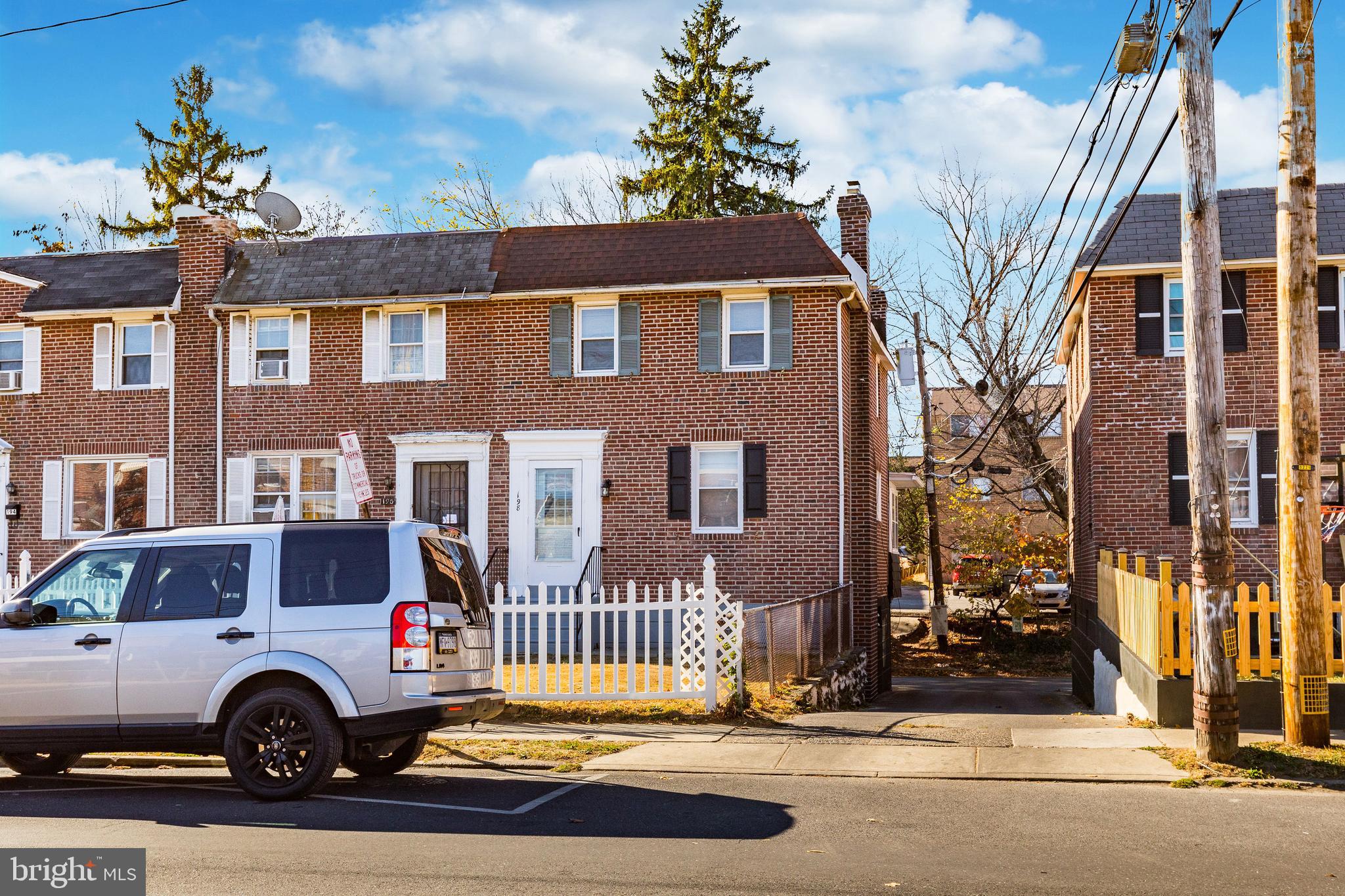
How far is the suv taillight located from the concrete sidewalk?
225 cm

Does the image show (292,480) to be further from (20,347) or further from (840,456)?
(840,456)

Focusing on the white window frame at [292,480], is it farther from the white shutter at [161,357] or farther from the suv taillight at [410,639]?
the suv taillight at [410,639]

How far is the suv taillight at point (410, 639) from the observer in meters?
9.11

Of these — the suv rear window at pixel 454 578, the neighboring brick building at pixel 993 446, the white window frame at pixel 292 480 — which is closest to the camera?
the suv rear window at pixel 454 578

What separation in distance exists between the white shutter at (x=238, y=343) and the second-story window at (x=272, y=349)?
6.3 inches

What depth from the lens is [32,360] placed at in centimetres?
2425

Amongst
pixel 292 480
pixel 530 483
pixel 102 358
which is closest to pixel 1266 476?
pixel 530 483

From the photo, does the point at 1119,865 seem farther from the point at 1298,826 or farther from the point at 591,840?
the point at 591,840

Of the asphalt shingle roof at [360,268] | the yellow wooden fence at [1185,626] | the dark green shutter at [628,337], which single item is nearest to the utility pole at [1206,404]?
the yellow wooden fence at [1185,626]

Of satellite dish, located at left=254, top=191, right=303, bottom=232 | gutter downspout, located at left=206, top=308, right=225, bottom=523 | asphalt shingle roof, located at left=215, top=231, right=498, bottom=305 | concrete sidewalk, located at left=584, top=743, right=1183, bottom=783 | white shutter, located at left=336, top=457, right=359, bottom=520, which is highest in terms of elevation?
satellite dish, located at left=254, top=191, right=303, bottom=232

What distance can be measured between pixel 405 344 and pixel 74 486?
7.03 m

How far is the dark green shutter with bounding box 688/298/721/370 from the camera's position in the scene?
21.9m

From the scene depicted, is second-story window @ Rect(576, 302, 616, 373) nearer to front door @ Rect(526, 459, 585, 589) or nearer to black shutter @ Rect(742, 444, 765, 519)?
front door @ Rect(526, 459, 585, 589)

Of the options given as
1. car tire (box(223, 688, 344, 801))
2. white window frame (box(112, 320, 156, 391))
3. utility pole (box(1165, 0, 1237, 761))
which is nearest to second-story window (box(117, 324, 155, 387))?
white window frame (box(112, 320, 156, 391))
